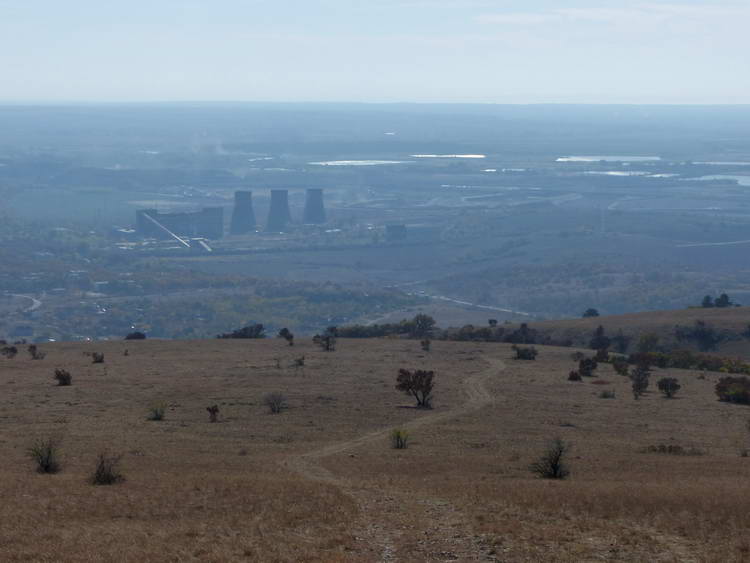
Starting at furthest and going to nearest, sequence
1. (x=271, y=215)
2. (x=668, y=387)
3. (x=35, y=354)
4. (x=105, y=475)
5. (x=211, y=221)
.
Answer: (x=271, y=215) → (x=211, y=221) → (x=35, y=354) → (x=668, y=387) → (x=105, y=475)

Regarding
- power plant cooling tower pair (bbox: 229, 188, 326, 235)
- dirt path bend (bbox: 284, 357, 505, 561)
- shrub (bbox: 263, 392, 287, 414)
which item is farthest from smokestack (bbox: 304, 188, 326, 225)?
dirt path bend (bbox: 284, 357, 505, 561)

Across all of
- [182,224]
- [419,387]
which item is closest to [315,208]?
[182,224]

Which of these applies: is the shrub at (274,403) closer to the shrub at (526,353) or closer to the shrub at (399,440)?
the shrub at (399,440)

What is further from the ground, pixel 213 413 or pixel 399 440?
pixel 399 440

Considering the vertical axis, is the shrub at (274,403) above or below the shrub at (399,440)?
below

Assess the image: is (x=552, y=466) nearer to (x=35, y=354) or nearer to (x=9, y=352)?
(x=35, y=354)

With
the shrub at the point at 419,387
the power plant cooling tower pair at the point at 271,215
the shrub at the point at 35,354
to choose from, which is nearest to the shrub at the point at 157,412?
the shrub at the point at 419,387

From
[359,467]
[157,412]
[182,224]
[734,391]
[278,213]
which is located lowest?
[182,224]
